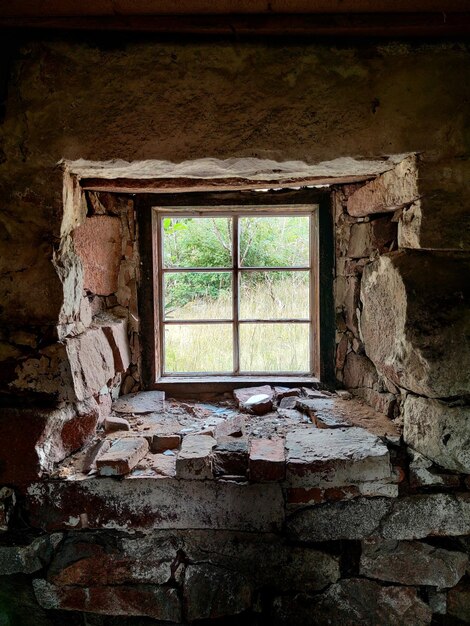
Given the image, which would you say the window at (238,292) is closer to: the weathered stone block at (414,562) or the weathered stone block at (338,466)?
the weathered stone block at (338,466)

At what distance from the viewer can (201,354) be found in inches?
83.0

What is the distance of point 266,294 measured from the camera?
2.08 meters

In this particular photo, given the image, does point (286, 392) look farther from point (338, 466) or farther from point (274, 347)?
point (338, 466)

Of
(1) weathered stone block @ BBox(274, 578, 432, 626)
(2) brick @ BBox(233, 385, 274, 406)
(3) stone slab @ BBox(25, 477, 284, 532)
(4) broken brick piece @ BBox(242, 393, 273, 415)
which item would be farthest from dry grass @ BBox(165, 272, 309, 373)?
(1) weathered stone block @ BBox(274, 578, 432, 626)

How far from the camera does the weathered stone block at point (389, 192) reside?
1385 mm

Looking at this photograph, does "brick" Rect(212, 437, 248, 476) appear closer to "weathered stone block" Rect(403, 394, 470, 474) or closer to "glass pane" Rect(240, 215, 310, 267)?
"weathered stone block" Rect(403, 394, 470, 474)

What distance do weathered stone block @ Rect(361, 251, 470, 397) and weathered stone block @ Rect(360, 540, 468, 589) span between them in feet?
1.75

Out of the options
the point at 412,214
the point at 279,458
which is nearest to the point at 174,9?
the point at 412,214

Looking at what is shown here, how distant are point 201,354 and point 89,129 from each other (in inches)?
43.3

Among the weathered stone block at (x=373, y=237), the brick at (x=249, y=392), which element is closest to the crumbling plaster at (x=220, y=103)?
the weathered stone block at (x=373, y=237)

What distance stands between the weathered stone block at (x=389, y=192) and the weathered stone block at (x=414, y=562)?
44.2 inches

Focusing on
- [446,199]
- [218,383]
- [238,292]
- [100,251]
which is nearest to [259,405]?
[218,383]

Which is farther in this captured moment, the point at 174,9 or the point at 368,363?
the point at 368,363

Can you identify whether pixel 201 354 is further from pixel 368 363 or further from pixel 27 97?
pixel 27 97
